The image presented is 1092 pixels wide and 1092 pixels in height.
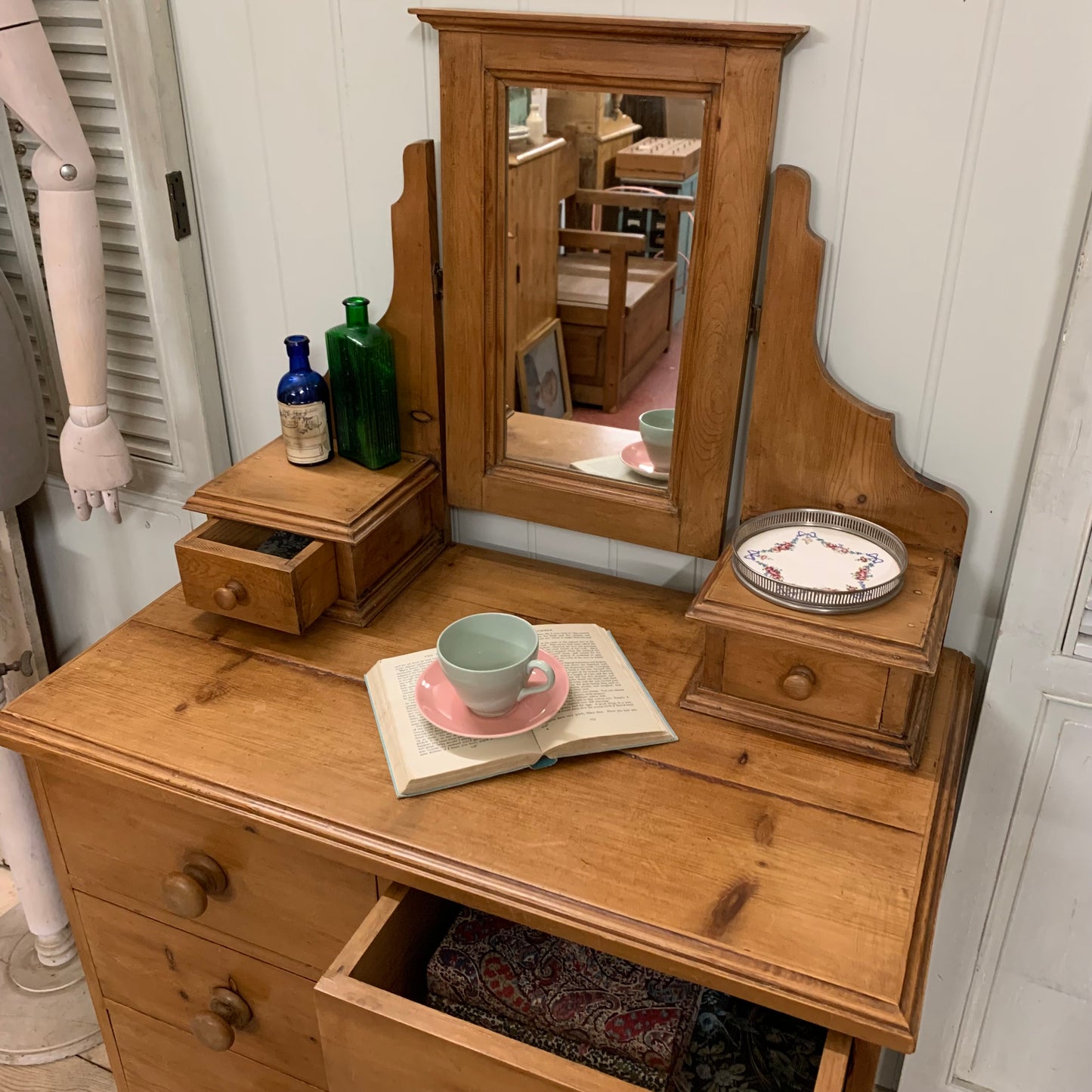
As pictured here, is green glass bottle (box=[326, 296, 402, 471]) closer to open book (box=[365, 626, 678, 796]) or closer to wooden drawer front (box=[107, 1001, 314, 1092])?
open book (box=[365, 626, 678, 796])

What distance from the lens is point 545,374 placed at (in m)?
1.23

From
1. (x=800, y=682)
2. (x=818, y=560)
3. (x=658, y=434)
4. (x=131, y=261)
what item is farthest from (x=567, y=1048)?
(x=131, y=261)

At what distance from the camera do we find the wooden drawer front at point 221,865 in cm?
104

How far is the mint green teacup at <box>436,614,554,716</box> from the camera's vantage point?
990mm

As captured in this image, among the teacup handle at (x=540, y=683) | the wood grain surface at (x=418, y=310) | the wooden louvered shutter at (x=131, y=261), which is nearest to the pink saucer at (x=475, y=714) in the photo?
the teacup handle at (x=540, y=683)

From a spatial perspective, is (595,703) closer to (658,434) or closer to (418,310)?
(658,434)

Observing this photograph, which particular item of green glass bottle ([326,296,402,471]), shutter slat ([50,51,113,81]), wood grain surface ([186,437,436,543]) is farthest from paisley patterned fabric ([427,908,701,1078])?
shutter slat ([50,51,113,81])

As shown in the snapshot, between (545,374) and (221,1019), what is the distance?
830 mm

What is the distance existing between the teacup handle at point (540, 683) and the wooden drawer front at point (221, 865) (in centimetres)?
23

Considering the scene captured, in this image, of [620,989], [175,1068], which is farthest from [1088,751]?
[175,1068]

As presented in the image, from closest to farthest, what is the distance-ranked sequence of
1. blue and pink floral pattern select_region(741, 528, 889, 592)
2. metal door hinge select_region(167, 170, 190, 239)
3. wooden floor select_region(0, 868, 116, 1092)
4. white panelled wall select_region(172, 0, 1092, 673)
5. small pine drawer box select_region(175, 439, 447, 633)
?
white panelled wall select_region(172, 0, 1092, 673), blue and pink floral pattern select_region(741, 528, 889, 592), small pine drawer box select_region(175, 439, 447, 633), metal door hinge select_region(167, 170, 190, 239), wooden floor select_region(0, 868, 116, 1092)

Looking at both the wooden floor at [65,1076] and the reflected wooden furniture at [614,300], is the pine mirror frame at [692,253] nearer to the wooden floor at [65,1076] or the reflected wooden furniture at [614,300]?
the reflected wooden furniture at [614,300]

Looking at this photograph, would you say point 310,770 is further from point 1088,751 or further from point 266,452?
point 1088,751

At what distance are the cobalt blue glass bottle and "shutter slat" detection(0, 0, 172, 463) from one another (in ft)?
0.97
